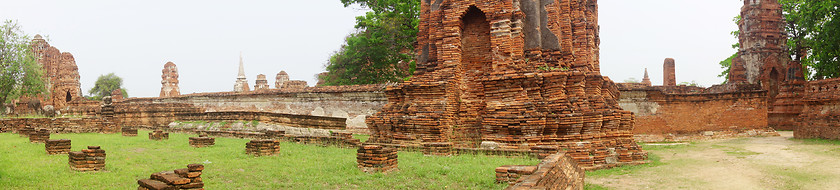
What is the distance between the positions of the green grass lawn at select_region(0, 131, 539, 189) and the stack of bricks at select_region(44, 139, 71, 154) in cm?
14

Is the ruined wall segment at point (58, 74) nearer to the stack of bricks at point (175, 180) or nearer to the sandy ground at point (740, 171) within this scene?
the stack of bricks at point (175, 180)

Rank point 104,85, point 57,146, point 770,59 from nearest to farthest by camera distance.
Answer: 1. point 57,146
2. point 770,59
3. point 104,85

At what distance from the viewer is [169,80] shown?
37.5 m

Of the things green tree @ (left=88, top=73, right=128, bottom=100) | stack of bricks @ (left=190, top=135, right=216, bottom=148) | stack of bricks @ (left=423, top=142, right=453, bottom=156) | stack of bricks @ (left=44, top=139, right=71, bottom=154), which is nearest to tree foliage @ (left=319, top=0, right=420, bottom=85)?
stack of bricks @ (left=190, top=135, right=216, bottom=148)

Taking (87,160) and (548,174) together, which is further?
(87,160)

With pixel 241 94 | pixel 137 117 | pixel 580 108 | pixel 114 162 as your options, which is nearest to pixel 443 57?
pixel 580 108

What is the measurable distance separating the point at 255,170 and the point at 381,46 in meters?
15.7

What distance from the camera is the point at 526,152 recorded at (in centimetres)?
872

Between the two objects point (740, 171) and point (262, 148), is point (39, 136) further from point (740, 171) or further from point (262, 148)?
point (740, 171)

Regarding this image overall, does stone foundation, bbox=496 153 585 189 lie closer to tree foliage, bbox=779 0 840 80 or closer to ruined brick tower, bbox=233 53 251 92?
tree foliage, bbox=779 0 840 80

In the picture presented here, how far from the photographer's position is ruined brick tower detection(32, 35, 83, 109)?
30.4 meters

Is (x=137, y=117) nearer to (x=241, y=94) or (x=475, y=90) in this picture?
(x=241, y=94)

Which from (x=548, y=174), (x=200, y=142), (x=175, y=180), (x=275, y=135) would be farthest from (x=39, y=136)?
(x=548, y=174)

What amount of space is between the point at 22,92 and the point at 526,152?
2387 cm
